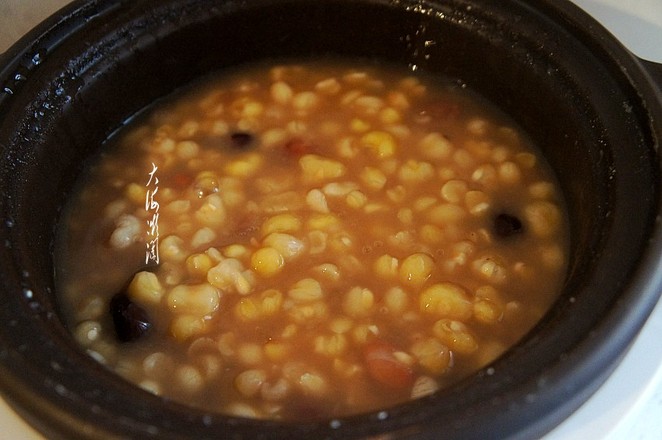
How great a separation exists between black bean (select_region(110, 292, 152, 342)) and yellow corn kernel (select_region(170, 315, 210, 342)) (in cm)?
6

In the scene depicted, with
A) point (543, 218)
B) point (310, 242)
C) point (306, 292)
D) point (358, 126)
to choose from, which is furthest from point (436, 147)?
point (306, 292)

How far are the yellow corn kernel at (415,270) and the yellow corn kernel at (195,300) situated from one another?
1.33 feet

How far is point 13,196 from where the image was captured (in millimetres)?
1605

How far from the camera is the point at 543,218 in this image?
1784 mm

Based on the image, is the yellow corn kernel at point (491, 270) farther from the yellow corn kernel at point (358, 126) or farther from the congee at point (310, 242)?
the yellow corn kernel at point (358, 126)

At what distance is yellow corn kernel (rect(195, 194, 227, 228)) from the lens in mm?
1830

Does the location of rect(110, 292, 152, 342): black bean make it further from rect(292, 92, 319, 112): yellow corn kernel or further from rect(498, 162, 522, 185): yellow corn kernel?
rect(498, 162, 522, 185): yellow corn kernel

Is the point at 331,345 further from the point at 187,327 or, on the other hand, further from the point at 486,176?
the point at 486,176

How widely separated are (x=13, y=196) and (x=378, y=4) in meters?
1.05

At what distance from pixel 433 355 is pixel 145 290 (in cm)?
63

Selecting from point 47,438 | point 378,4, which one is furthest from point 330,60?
point 47,438

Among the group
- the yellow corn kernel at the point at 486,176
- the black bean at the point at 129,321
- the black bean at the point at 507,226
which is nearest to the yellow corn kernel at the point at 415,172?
the yellow corn kernel at the point at 486,176

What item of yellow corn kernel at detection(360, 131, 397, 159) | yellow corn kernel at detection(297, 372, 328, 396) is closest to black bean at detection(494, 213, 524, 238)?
yellow corn kernel at detection(360, 131, 397, 159)

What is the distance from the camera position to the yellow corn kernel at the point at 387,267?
1689 millimetres
